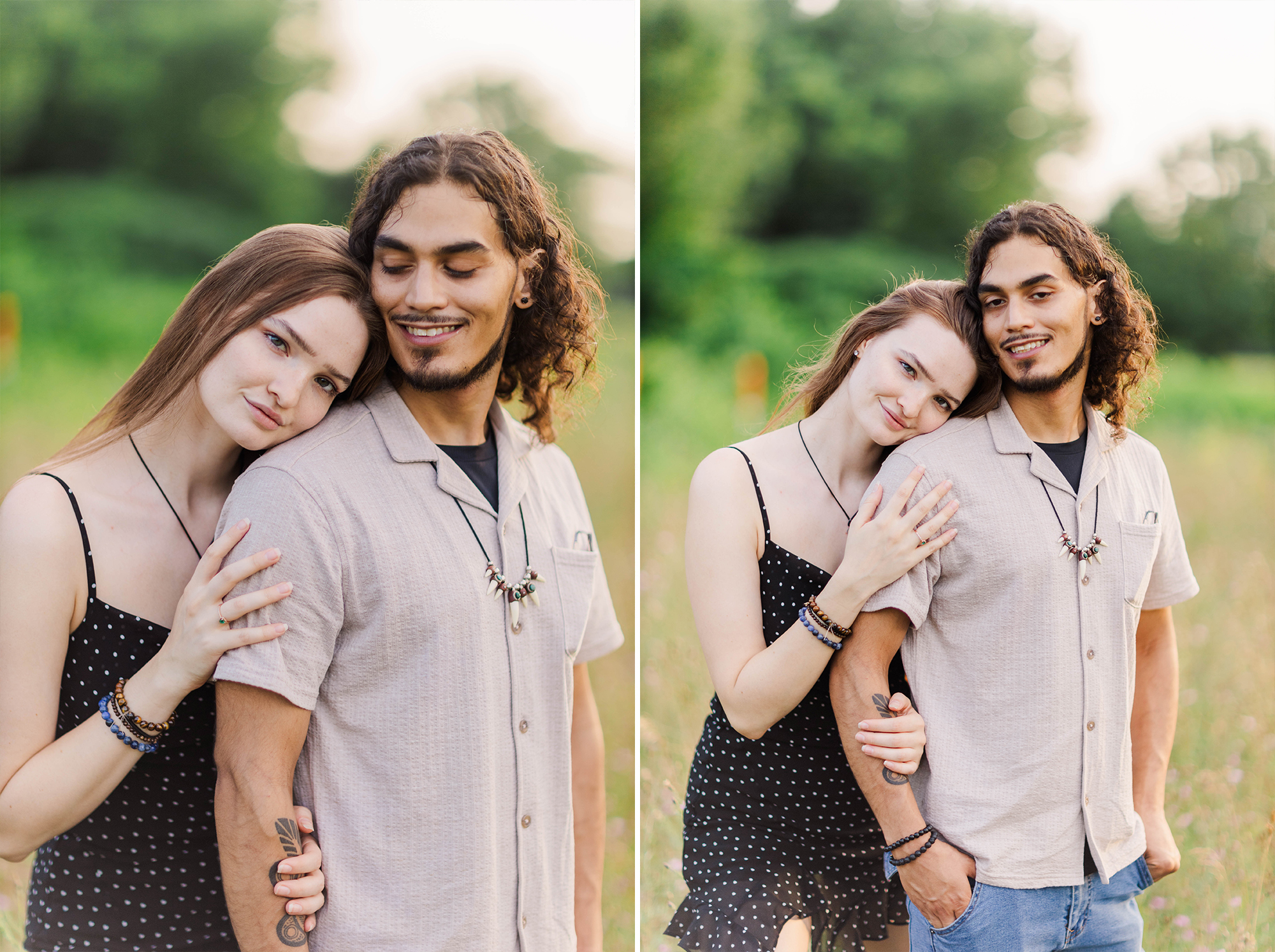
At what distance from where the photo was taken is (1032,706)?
81.4 inches

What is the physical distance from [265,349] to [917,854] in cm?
166

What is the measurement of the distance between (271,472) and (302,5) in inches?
378

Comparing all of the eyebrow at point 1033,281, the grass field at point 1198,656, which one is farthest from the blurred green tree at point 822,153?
the eyebrow at point 1033,281

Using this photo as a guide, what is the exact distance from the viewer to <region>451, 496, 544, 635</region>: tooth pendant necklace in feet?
6.40

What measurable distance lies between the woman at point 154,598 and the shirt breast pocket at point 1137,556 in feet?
5.51

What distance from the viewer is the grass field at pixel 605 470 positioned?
130 inches

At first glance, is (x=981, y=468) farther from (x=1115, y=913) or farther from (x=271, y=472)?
(x=271, y=472)

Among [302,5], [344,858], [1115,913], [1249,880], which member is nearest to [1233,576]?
[1249,880]

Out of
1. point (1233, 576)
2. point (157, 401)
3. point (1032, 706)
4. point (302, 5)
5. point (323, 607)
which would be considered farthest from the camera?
point (302, 5)

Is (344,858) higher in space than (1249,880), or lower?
higher

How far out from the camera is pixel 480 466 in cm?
209

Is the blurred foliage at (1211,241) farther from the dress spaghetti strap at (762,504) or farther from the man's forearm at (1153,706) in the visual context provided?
the dress spaghetti strap at (762,504)

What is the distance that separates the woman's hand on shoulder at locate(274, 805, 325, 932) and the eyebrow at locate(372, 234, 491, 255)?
3.54ft

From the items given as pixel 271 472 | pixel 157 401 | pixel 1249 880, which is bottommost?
pixel 1249 880
